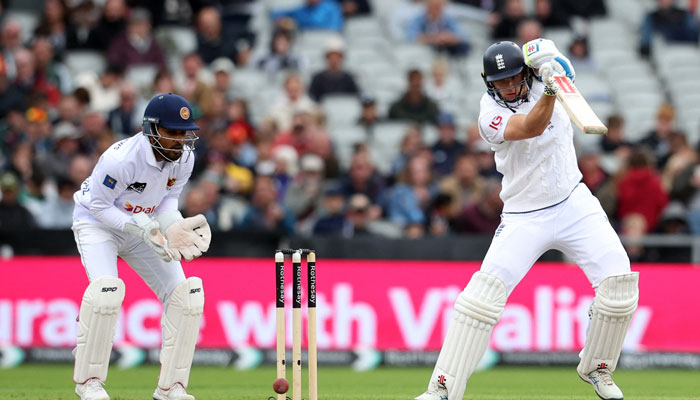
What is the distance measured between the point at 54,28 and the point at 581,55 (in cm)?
840

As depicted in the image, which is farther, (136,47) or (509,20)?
(509,20)

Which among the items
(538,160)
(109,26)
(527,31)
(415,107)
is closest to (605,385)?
(538,160)

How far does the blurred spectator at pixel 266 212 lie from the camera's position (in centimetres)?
1409

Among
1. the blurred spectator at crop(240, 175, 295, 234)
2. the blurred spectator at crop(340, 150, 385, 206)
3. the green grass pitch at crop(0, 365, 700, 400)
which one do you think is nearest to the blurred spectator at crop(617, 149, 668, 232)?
the green grass pitch at crop(0, 365, 700, 400)

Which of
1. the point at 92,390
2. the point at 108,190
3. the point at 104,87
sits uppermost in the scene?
the point at 104,87

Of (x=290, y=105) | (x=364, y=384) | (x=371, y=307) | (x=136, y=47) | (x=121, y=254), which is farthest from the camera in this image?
(x=136, y=47)

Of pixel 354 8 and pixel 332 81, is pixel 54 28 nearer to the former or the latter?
pixel 332 81

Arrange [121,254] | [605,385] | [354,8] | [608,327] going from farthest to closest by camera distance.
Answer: [354,8], [121,254], [605,385], [608,327]

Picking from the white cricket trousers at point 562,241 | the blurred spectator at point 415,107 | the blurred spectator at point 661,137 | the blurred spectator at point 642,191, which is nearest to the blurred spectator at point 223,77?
the blurred spectator at point 415,107

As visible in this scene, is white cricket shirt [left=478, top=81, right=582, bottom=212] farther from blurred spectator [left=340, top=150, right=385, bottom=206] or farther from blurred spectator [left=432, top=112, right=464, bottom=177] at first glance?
blurred spectator [left=432, top=112, right=464, bottom=177]

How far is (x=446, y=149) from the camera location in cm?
1570

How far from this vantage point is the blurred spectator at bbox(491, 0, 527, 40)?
17.5 m

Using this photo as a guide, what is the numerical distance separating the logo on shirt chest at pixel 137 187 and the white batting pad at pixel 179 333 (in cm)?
81

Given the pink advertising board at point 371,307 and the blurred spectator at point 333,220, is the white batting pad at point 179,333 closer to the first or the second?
the pink advertising board at point 371,307
